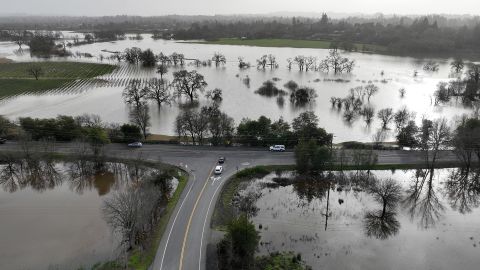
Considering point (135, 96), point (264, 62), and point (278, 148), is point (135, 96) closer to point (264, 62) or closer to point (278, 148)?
point (278, 148)

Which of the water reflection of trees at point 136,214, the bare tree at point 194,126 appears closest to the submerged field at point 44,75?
the bare tree at point 194,126

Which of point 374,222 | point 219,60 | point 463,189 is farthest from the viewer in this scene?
point 219,60

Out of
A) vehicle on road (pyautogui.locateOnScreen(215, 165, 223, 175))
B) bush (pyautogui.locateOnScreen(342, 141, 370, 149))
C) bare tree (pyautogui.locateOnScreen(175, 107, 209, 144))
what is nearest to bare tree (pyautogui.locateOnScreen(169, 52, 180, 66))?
bare tree (pyautogui.locateOnScreen(175, 107, 209, 144))

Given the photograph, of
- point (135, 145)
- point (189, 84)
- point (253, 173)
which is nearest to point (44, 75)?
point (189, 84)

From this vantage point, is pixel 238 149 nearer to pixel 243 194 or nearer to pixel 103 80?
pixel 243 194

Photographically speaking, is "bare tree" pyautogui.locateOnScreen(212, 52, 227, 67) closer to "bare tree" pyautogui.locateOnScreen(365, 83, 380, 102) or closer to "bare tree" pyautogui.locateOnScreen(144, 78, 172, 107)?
"bare tree" pyautogui.locateOnScreen(144, 78, 172, 107)
